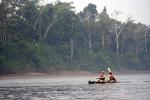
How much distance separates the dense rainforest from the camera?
83188 millimetres

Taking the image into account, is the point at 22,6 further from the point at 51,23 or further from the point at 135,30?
the point at 135,30

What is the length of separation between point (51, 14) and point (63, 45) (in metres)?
7.45

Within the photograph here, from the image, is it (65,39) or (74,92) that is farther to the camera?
(65,39)

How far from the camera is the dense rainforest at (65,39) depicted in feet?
273

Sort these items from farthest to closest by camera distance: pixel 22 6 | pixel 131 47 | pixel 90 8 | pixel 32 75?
pixel 131 47 → pixel 90 8 → pixel 22 6 → pixel 32 75

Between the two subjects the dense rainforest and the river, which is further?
the dense rainforest

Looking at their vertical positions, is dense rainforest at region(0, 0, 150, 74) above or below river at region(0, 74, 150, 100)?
above

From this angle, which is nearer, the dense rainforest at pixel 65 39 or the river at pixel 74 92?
the river at pixel 74 92

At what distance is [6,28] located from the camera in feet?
267

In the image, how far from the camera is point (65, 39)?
3871 inches

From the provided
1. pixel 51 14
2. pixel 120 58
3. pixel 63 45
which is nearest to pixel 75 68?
pixel 63 45

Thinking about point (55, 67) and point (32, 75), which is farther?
point (55, 67)

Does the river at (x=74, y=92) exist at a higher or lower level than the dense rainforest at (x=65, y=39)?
lower

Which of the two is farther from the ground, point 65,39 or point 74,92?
point 65,39
